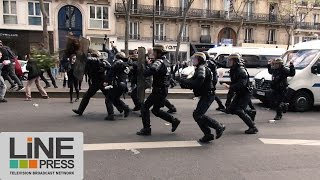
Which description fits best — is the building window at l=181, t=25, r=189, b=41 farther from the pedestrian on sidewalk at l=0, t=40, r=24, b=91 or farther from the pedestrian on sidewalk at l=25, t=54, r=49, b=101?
the pedestrian on sidewalk at l=25, t=54, r=49, b=101

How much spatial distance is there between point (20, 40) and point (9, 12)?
2.64m

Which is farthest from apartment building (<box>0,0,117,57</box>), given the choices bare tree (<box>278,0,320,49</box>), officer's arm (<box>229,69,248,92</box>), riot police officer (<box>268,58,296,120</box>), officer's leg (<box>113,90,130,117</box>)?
officer's arm (<box>229,69,248,92</box>)

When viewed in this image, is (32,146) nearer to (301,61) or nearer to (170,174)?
(170,174)

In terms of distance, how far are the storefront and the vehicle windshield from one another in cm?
2559

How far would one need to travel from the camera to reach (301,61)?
11.5 meters

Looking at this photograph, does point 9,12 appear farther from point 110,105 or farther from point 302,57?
point 302,57

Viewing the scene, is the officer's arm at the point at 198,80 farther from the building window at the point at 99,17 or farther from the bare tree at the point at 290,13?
the bare tree at the point at 290,13

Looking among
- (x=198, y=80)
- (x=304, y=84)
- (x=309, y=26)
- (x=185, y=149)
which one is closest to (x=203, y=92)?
(x=198, y=80)

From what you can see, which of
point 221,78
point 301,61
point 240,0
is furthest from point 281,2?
point 301,61

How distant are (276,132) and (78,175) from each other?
20.5 feet

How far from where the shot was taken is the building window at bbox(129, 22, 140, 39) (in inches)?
1519

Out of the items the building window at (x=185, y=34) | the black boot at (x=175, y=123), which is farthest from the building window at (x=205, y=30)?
the black boot at (x=175, y=123)

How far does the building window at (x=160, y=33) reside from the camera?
129ft

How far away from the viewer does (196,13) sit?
40812 mm
